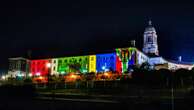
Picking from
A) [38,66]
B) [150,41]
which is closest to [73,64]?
[38,66]

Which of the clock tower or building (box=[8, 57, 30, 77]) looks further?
the clock tower

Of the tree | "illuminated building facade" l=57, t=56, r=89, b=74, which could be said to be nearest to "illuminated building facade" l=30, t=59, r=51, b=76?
"illuminated building facade" l=57, t=56, r=89, b=74

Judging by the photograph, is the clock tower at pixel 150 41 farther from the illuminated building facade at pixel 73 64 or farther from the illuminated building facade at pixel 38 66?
the illuminated building facade at pixel 38 66

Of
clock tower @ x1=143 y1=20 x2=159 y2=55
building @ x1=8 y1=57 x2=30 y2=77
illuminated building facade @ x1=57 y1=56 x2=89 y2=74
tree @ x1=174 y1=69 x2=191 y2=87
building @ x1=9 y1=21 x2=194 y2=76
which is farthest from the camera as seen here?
clock tower @ x1=143 y1=20 x2=159 y2=55

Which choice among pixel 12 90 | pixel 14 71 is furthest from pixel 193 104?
pixel 14 71

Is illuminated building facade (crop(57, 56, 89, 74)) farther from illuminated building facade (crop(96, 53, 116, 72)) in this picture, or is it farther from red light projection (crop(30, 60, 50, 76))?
red light projection (crop(30, 60, 50, 76))

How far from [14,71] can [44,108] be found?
109 meters

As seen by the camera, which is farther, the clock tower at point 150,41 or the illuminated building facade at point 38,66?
the clock tower at point 150,41

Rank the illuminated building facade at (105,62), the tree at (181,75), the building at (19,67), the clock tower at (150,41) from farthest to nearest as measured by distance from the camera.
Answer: the clock tower at (150,41), the building at (19,67), the illuminated building facade at (105,62), the tree at (181,75)

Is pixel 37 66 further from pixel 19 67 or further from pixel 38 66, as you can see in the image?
pixel 19 67

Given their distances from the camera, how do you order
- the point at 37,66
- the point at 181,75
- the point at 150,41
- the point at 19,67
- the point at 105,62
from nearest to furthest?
the point at 181,75, the point at 105,62, the point at 37,66, the point at 19,67, the point at 150,41

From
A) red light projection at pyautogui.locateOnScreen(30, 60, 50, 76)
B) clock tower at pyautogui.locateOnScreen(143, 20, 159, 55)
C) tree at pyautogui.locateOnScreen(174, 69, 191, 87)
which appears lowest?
tree at pyautogui.locateOnScreen(174, 69, 191, 87)

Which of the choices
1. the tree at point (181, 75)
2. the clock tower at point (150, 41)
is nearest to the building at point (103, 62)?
the clock tower at point (150, 41)

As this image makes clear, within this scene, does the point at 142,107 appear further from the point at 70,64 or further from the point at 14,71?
the point at 14,71
